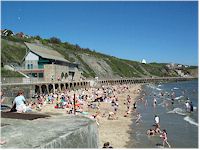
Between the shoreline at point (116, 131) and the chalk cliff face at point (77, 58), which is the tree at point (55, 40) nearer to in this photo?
the chalk cliff face at point (77, 58)

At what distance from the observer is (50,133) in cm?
734

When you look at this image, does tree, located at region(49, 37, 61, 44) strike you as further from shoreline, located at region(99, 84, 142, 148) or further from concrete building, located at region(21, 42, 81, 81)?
shoreline, located at region(99, 84, 142, 148)

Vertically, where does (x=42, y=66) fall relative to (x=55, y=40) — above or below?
below

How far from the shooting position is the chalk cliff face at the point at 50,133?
6625 millimetres

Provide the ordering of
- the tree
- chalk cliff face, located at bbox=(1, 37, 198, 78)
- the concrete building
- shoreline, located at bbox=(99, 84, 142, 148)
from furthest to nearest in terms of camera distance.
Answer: the tree
chalk cliff face, located at bbox=(1, 37, 198, 78)
the concrete building
shoreline, located at bbox=(99, 84, 142, 148)

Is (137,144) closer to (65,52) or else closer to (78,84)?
(78,84)

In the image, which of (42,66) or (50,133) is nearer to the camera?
(50,133)

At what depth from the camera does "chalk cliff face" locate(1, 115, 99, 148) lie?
21.7 feet

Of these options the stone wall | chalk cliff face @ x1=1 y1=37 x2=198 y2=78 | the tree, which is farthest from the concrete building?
the tree

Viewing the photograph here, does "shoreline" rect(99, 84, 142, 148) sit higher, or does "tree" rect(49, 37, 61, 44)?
"tree" rect(49, 37, 61, 44)

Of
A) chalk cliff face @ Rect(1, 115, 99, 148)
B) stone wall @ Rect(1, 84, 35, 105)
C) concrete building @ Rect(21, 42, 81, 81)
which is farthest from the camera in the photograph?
concrete building @ Rect(21, 42, 81, 81)

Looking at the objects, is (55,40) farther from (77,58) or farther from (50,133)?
(50,133)

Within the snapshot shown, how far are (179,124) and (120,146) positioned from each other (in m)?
8.09

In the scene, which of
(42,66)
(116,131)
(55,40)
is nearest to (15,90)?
(42,66)
